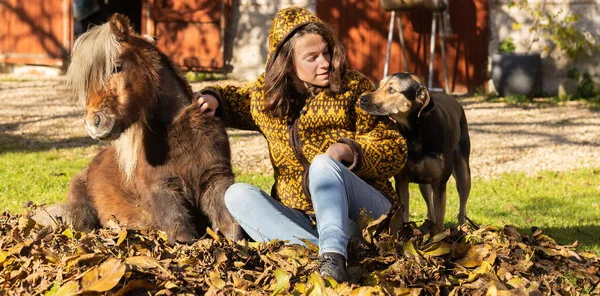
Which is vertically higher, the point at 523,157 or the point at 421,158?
the point at 421,158

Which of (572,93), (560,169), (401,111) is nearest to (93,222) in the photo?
(401,111)

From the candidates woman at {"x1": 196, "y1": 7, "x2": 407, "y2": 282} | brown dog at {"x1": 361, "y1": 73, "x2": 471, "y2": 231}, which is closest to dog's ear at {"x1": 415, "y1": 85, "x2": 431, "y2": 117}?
brown dog at {"x1": 361, "y1": 73, "x2": 471, "y2": 231}

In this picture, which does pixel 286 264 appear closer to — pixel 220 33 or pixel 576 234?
pixel 576 234

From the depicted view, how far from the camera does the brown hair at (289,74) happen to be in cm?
415

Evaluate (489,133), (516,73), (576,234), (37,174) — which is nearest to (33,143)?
(37,174)

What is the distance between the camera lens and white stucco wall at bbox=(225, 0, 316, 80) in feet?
50.1

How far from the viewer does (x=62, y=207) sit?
500 cm

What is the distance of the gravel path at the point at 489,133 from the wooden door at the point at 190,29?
1231 mm

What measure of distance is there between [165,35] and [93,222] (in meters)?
11.5

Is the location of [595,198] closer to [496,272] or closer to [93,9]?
[496,272]

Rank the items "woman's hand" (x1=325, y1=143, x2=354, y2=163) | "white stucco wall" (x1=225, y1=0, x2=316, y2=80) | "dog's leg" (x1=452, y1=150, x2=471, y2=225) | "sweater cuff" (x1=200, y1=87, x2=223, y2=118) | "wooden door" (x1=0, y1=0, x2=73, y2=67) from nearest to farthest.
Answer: "woman's hand" (x1=325, y1=143, x2=354, y2=163) → "sweater cuff" (x1=200, y1=87, x2=223, y2=118) → "dog's leg" (x1=452, y1=150, x2=471, y2=225) → "white stucco wall" (x1=225, y1=0, x2=316, y2=80) → "wooden door" (x1=0, y1=0, x2=73, y2=67)

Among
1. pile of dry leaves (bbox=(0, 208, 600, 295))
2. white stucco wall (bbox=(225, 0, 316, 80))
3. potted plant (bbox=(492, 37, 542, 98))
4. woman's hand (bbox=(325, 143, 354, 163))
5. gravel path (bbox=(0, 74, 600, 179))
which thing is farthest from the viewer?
white stucco wall (bbox=(225, 0, 316, 80))

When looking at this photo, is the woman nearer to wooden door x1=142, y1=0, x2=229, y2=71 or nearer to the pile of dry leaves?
the pile of dry leaves

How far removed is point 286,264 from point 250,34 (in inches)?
476
